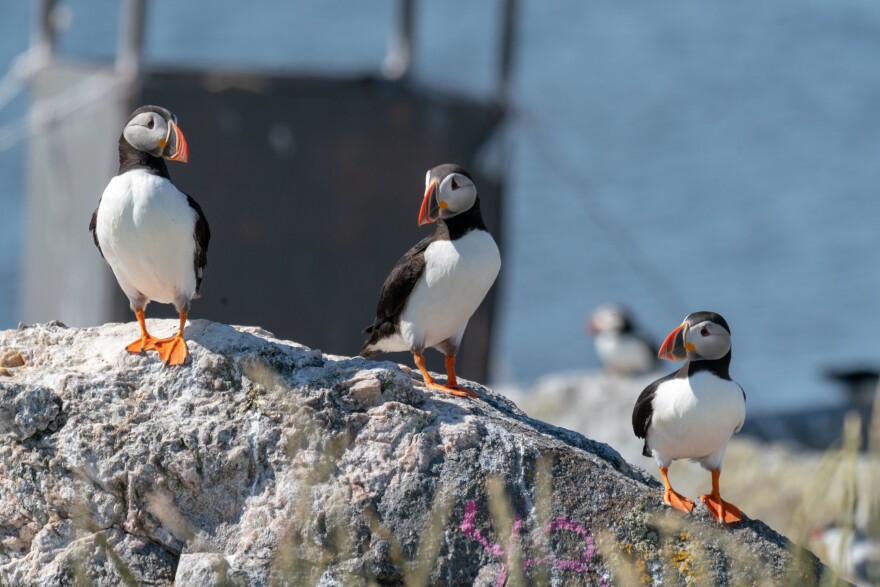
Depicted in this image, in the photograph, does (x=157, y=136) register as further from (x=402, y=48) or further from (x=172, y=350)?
(x=402, y=48)

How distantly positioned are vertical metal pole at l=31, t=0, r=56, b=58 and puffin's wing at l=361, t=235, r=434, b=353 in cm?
735

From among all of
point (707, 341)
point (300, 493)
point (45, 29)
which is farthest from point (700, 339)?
point (45, 29)

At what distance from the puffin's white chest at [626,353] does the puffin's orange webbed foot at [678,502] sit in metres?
9.66

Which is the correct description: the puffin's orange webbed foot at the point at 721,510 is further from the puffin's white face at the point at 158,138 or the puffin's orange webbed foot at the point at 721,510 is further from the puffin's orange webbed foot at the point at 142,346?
the puffin's white face at the point at 158,138

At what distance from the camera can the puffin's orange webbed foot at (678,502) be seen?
192 inches

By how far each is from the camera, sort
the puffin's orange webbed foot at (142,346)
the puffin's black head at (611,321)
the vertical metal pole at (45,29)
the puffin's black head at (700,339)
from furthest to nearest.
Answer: the puffin's black head at (611,321)
the vertical metal pole at (45,29)
the puffin's black head at (700,339)
the puffin's orange webbed foot at (142,346)

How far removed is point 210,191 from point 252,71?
1097 mm

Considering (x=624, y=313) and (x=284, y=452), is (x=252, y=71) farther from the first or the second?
(x=284, y=452)

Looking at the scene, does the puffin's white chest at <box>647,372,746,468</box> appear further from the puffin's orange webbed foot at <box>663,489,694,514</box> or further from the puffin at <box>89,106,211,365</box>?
the puffin at <box>89,106,211,365</box>

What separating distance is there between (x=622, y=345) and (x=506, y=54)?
357cm

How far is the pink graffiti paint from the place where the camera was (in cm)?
458

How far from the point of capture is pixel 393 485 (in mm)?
4660

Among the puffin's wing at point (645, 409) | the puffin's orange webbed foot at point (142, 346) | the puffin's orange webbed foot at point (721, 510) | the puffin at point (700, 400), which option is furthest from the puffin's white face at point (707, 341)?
the puffin's orange webbed foot at point (142, 346)

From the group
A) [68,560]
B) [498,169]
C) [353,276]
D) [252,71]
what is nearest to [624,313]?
[498,169]
